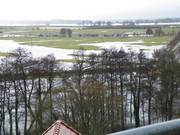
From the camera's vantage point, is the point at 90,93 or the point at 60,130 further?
the point at 90,93

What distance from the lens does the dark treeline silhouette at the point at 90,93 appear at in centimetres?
3891

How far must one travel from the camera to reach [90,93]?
39750mm

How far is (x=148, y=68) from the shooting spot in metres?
50.2

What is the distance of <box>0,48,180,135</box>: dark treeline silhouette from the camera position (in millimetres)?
38906

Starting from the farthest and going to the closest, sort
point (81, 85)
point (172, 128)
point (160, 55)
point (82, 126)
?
point (160, 55), point (81, 85), point (82, 126), point (172, 128)

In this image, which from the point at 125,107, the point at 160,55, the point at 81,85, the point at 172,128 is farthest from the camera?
the point at 160,55

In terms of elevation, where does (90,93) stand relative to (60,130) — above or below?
below

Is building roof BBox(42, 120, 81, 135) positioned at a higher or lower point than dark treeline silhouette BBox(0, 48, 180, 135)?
higher

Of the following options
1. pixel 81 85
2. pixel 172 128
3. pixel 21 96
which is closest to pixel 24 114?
pixel 21 96

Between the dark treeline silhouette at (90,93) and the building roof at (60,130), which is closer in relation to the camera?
the building roof at (60,130)

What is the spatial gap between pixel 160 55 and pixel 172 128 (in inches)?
2152

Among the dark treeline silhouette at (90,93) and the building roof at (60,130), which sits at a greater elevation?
the building roof at (60,130)

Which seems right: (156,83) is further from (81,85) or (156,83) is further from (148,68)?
(81,85)

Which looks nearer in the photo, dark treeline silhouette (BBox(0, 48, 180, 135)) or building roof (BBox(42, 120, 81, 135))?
building roof (BBox(42, 120, 81, 135))
